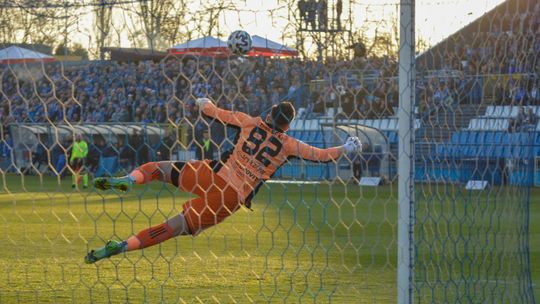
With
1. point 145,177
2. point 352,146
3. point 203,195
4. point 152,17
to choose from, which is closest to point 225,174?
point 203,195

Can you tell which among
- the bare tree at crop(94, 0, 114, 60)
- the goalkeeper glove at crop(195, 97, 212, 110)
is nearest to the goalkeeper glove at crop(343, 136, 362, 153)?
the goalkeeper glove at crop(195, 97, 212, 110)

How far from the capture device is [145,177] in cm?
836

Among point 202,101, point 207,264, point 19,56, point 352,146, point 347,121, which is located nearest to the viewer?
point 19,56

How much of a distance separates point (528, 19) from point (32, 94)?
3.77 metres

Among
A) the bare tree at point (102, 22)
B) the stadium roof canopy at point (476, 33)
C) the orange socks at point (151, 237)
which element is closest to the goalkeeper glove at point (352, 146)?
the stadium roof canopy at point (476, 33)

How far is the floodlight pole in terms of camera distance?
19.8 ft

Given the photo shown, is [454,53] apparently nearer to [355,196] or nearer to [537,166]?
[355,196]

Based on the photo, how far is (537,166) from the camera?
24.9 meters

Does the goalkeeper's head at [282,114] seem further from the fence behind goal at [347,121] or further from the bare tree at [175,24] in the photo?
the bare tree at [175,24]

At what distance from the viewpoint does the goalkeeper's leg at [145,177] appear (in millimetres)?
8234

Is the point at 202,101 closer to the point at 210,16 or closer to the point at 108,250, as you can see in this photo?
the point at 210,16

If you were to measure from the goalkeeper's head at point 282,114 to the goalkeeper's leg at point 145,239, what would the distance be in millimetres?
1490

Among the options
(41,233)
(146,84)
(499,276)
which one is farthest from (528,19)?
(41,233)

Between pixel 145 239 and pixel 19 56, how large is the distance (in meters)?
2.57
